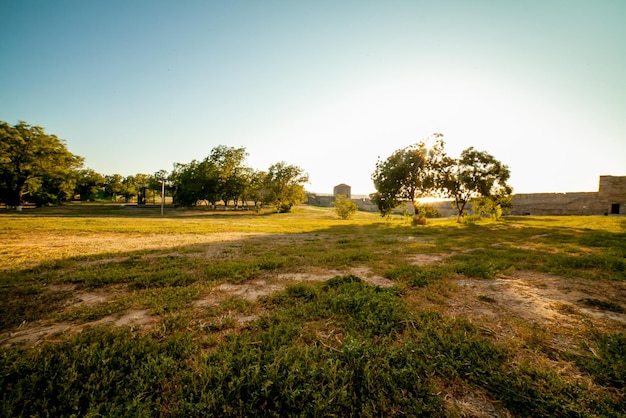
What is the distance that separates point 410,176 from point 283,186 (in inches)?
1164

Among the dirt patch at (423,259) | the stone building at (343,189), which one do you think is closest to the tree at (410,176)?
the dirt patch at (423,259)

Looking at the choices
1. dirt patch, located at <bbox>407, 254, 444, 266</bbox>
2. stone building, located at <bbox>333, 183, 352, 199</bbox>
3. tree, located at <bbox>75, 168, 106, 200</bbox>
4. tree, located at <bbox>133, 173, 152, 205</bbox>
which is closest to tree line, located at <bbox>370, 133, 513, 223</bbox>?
dirt patch, located at <bbox>407, 254, 444, 266</bbox>

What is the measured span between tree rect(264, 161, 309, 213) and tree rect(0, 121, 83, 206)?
37595mm

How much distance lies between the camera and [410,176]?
86.6 ft

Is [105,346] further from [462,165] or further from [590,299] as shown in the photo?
[462,165]

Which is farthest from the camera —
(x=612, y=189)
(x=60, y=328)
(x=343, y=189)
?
(x=343, y=189)

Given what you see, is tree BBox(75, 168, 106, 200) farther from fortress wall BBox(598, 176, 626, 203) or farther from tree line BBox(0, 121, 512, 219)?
fortress wall BBox(598, 176, 626, 203)

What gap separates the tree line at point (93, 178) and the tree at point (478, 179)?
102 feet

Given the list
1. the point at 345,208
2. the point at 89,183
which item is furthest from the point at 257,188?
the point at 89,183

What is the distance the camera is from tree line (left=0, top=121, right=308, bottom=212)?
129 ft

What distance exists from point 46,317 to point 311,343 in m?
4.03

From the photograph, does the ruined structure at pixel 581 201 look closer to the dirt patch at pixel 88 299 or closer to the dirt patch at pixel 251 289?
the dirt patch at pixel 251 289

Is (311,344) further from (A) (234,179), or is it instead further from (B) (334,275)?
(A) (234,179)

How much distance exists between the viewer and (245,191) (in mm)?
52000
